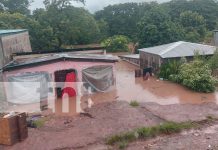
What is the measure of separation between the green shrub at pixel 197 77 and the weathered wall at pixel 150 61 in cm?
316

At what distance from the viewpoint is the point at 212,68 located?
22.8 m

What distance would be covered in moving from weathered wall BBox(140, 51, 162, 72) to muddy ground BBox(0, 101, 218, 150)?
808 cm

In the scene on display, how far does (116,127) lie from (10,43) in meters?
11.7

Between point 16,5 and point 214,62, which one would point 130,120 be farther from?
point 16,5

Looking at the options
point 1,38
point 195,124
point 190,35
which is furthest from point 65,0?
point 195,124

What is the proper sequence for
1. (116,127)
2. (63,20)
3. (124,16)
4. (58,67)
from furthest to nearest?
1. (124,16)
2. (63,20)
3. (58,67)
4. (116,127)

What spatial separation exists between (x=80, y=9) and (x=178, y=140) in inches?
1253

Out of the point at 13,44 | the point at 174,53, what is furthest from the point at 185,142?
the point at 13,44

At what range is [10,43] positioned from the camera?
71.4ft

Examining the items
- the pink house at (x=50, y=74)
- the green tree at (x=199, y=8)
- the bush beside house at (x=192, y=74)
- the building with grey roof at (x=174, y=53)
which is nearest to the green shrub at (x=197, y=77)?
the bush beside house at (x=192, y=74)

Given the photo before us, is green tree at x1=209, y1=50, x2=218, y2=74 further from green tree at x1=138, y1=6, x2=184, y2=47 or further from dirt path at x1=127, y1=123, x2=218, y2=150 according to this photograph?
green tree at x1=138, y1=6, x2=184, y2=47

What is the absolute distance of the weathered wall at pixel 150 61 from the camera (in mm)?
25184

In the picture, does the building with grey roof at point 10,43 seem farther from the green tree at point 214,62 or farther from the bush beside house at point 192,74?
the green tree at point 214,62

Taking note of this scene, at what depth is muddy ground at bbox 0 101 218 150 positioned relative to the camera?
12.4 m
